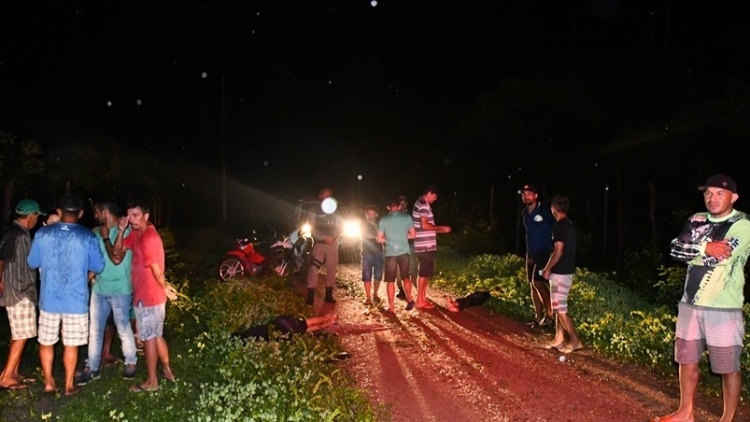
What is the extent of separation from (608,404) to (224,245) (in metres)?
18.0

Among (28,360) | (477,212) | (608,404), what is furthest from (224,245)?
(608,404)

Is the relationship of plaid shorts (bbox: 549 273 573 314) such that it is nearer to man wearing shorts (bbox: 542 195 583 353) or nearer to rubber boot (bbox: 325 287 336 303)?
man wearing shorts (bbox: 542 195 583 353)

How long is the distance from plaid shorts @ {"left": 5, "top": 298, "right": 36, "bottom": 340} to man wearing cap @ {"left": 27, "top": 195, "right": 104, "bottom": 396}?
355 millimetres

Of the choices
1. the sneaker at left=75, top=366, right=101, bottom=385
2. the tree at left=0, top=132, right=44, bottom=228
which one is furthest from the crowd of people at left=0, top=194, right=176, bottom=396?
the tree at left=0, top=132, right=44, bottom=228

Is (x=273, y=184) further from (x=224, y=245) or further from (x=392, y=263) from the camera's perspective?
(x=392, y=263)

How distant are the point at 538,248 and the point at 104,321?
222 inches

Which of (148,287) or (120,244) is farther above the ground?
(120,244)

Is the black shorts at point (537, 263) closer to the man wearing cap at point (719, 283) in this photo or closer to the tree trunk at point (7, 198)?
the man wearing cap at point (719, 283)

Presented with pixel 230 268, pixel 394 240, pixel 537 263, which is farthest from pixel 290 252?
pixel 537 263

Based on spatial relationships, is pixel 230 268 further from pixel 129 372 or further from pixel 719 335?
pixel 719 335

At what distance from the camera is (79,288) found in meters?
6.29

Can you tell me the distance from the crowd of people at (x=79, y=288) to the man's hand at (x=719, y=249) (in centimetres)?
482

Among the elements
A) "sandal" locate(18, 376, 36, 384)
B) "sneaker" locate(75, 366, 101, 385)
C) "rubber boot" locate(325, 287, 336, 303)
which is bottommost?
"sandal" locate(18, 376, 36, 384)

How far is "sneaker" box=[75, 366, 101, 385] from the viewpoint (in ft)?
21.7
